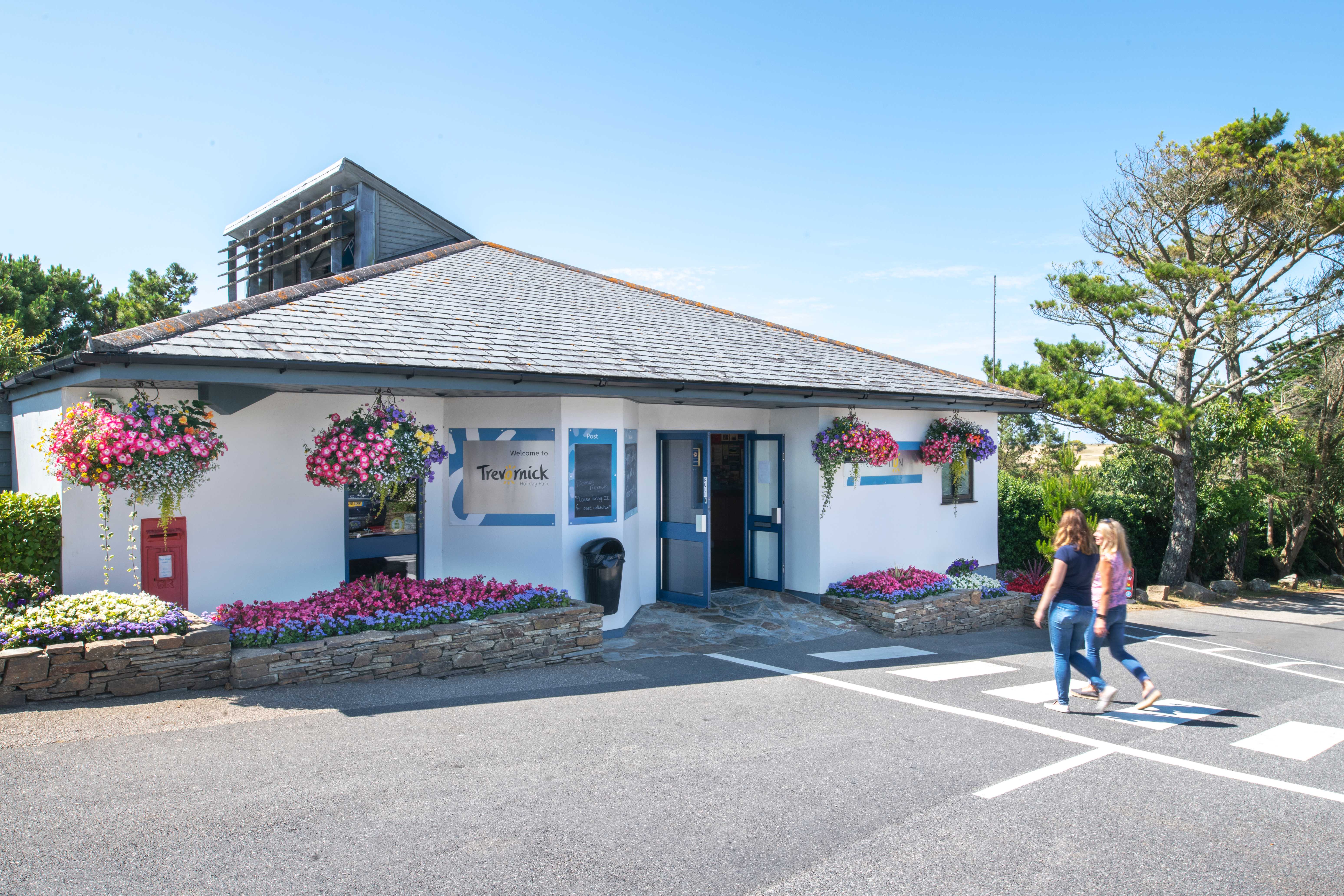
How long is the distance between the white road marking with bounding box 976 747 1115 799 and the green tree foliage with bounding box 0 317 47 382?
729 inches

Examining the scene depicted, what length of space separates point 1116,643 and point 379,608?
21.8 feet

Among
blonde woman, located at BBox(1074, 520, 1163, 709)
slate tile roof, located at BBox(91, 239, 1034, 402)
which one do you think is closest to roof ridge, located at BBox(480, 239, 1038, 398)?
slate tile roof, located at BBox(91, 239, 1034, 402)

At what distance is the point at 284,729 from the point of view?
5746 mm

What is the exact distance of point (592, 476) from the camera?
9.58 m

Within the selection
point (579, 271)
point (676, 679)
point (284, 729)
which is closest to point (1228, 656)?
point (676, 679)

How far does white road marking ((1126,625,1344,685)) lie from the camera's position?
351 inches

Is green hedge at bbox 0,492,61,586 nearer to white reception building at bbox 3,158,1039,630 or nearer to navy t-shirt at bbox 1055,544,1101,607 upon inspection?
white reception building at bbox 3,158,1039,630

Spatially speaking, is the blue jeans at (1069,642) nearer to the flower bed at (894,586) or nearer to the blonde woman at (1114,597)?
the blonde woman at (1114,597)

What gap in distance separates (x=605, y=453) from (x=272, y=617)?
3985 mm

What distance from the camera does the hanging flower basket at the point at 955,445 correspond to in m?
12.9

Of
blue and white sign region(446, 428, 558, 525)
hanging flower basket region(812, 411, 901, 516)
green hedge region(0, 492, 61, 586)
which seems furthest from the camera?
hanging flower basket region(812, 411, 901, 516)

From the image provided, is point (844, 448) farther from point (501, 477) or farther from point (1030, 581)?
point (501, 477)

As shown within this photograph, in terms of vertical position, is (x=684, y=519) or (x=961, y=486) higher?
(x=961, y=486)

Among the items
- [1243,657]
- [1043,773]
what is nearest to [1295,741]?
[1043,773]
